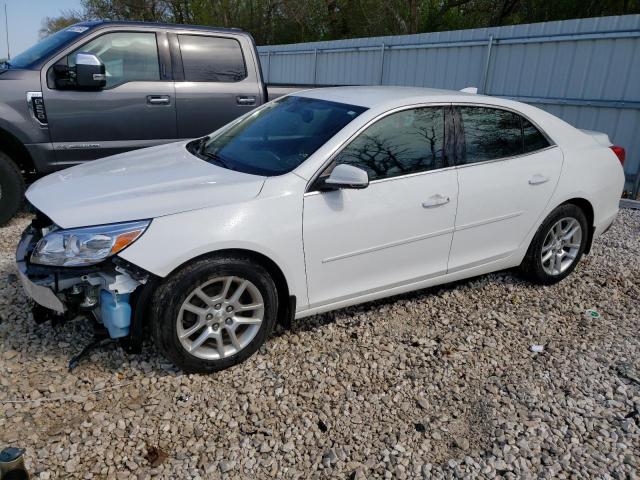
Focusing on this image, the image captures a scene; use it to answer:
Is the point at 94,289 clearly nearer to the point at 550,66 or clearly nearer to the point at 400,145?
the point at 400,145

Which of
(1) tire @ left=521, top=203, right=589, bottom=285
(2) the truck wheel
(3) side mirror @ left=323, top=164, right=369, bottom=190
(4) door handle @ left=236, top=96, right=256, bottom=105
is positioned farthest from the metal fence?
(2) the truck wheel

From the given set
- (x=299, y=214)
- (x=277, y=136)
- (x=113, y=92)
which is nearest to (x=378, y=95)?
(x=277, y=136)

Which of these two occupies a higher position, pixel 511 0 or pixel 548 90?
pixel 511 0

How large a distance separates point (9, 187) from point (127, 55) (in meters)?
1.82

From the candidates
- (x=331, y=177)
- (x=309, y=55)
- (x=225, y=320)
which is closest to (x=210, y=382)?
(x=225, y=320)

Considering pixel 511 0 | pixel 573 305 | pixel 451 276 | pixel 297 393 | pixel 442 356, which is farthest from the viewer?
pixel 511 0

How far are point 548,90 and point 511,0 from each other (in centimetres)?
1136

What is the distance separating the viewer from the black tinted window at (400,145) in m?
3.32

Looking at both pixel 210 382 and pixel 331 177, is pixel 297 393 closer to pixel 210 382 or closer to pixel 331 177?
pixel 210 382

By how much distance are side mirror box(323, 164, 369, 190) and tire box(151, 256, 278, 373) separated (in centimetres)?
67

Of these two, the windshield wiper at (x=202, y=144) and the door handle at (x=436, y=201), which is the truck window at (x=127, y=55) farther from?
the door handle at (x=436, y=201)

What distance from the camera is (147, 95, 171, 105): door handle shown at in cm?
567

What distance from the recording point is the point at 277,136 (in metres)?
3.66

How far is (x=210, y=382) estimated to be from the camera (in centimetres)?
304
